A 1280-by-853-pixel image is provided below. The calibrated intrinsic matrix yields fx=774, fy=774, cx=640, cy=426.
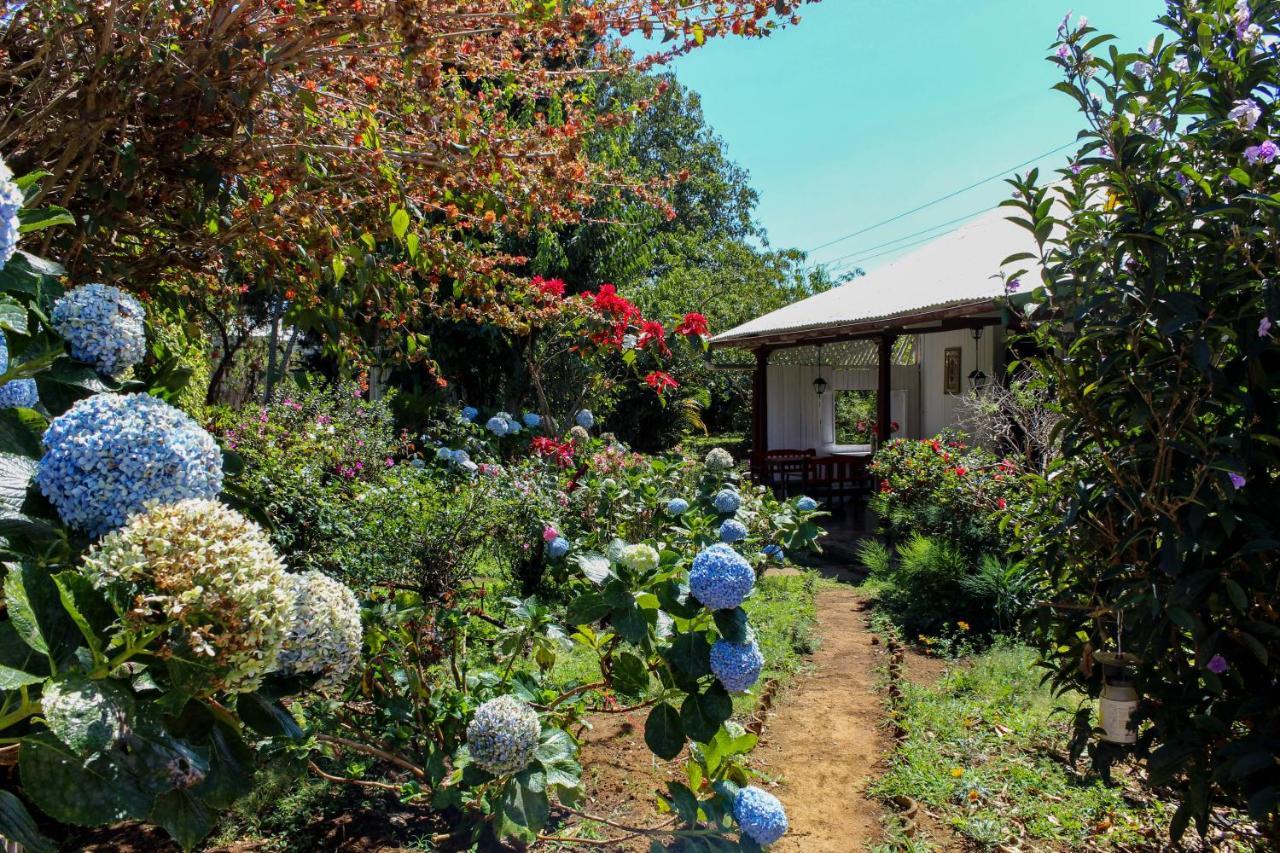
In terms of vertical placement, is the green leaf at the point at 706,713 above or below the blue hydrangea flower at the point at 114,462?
below

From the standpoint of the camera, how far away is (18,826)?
2.74ft

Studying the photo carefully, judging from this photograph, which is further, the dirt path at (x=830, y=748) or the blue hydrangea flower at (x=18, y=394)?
the dirt path at (x=830, y=748)

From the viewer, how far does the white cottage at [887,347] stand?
8.82 m

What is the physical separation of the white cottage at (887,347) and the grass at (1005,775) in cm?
337

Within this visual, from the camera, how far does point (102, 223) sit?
7.57 ft

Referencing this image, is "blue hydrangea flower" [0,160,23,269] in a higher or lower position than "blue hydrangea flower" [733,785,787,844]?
higher

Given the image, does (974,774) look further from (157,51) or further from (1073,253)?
(157,51)

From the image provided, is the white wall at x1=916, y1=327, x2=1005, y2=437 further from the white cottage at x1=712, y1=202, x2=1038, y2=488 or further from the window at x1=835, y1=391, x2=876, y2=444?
the window at x1=835, y1=391, x2=876, y2=444

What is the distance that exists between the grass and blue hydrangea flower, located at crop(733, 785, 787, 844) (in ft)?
4.06

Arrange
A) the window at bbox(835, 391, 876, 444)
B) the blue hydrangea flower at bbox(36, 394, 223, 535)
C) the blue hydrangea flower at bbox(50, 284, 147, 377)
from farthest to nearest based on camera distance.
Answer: the window at bbox(835, 391, 876, 444)
the blue hydrangea flower at bbox(50, 284, 147, 377)
the blue hydrangea flower at bbox(36, 394, 223, 535)

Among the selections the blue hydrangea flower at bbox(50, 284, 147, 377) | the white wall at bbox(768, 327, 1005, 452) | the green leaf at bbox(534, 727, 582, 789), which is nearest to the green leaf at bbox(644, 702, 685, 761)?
the green leaf at bbox(534, 727, 582, 789)

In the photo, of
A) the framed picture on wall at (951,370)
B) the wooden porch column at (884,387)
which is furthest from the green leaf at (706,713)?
the framed picture on wall at (951,370)

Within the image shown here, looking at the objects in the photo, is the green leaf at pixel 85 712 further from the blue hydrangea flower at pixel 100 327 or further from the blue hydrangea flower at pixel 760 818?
the blue hydrangea flower at pixel 760 818

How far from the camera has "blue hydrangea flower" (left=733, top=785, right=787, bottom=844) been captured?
1810mm
